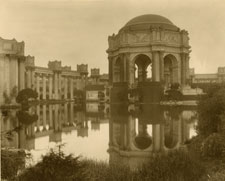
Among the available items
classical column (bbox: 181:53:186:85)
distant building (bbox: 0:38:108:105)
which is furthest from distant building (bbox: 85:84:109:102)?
classical column (bbox: 181:53:186:85)

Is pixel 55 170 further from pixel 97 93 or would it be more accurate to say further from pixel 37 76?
pixel 37 76

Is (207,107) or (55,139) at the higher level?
(207,107)

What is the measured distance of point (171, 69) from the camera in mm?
73438

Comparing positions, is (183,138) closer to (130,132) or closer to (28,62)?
(130,132)

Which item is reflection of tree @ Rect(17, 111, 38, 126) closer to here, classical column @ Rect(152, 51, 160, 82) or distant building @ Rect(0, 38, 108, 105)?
distant building @ Rect(0, 38, 108, 105)

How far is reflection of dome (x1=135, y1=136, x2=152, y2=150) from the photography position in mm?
16516

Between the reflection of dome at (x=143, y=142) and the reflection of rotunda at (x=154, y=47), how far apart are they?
46546 mm

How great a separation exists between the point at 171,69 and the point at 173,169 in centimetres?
6503

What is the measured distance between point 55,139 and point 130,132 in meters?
4.78

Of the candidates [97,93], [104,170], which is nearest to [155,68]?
[97,93]

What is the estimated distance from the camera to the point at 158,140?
1767cm

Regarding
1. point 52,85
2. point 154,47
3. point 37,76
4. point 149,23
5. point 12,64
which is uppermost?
point 149,23

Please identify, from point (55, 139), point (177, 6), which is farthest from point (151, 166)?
point (55, 139)

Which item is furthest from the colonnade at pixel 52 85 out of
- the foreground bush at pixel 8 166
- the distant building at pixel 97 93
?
the foreground bush at pixel 8 166
